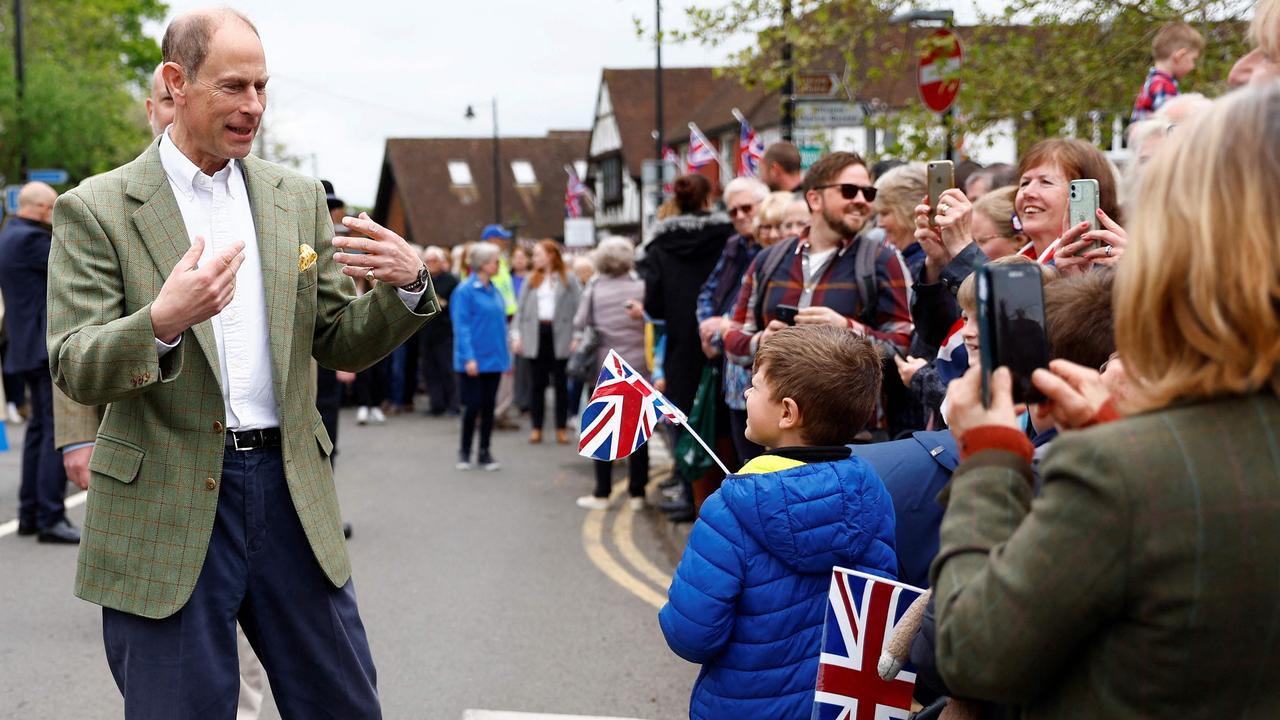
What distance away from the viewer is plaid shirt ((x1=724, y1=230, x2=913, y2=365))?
5.56m

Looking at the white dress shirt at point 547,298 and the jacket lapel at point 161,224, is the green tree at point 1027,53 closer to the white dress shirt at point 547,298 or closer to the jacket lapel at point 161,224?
the white dress shirt at point 547,298

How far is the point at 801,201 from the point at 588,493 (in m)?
4.10

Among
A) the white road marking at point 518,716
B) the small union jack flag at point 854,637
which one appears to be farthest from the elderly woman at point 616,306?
the small union jack flag at point 854,637

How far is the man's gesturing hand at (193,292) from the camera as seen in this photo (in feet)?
8.64

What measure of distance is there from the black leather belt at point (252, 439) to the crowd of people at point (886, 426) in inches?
0.5

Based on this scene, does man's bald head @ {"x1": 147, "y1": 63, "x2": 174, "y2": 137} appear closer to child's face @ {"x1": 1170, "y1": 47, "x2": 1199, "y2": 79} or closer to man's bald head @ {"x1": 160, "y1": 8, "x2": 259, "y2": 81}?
man's bald head @ {"x1": 160, "y1": 8, "x2": 259, "y2": 81}

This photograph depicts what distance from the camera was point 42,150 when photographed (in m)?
39.9

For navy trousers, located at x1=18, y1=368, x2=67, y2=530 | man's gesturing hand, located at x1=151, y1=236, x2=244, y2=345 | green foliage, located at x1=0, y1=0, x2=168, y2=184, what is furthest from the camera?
green foliage, located at x1=0, y1=0, x2=168, y2=184

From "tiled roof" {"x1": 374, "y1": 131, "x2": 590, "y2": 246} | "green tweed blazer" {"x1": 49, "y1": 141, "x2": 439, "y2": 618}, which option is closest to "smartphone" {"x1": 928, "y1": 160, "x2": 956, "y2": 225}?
"green tweed blazer" {"x1": 49, "y1": 141, "x2": 439, "y2": 618}

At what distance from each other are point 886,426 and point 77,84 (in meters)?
44.4

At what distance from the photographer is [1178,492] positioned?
5.01ft

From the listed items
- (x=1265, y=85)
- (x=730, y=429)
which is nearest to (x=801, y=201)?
(x=730, y=429)

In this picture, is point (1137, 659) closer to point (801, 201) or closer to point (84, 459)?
point (84, 459)

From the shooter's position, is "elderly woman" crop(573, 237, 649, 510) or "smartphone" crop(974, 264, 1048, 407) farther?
"elderly woman" crop(573, 237, 649, 510)
